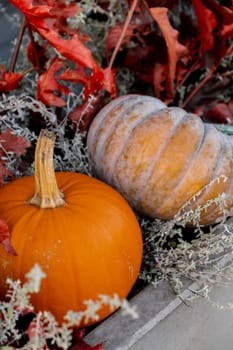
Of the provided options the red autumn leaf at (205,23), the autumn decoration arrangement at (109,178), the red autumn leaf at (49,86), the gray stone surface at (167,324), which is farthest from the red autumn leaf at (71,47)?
the gray stone surface at (167,324)

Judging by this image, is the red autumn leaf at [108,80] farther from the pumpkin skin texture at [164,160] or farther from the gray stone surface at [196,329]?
the gray stone surface at [196,329]

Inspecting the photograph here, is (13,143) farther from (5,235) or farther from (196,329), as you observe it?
(196,329)

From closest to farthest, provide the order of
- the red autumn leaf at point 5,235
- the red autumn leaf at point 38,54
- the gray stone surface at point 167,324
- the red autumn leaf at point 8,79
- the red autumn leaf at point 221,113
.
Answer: the red autumn leaf at point 5,235, the gray stone surface at point 167,324, the red autumn leaf at point 8,79, the red autumn leaf at point 38,54, the red autumn leaf at point 221,113

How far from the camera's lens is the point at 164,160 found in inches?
54.9

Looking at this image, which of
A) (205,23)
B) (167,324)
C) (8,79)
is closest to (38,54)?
(8,79)

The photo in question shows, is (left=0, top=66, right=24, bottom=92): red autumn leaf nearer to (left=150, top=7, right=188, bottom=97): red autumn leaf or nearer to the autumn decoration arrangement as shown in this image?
the autumn decoration arrangement

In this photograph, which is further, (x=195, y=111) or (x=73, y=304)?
(x=195, y=111)

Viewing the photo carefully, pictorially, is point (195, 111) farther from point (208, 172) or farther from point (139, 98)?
point (208, 172)

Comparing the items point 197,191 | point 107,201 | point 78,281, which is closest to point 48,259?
point 78,281

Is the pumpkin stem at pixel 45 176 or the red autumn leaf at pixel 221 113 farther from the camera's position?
the red autumn leaf at pixel 221 113

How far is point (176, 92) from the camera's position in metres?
1.95

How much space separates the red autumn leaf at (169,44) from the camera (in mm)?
1581

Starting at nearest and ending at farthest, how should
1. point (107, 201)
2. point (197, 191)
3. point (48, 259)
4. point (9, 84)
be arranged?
point (48, 259), point (107, 201), point (197, 191), point (9, 84)

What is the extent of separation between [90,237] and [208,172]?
35 cm
